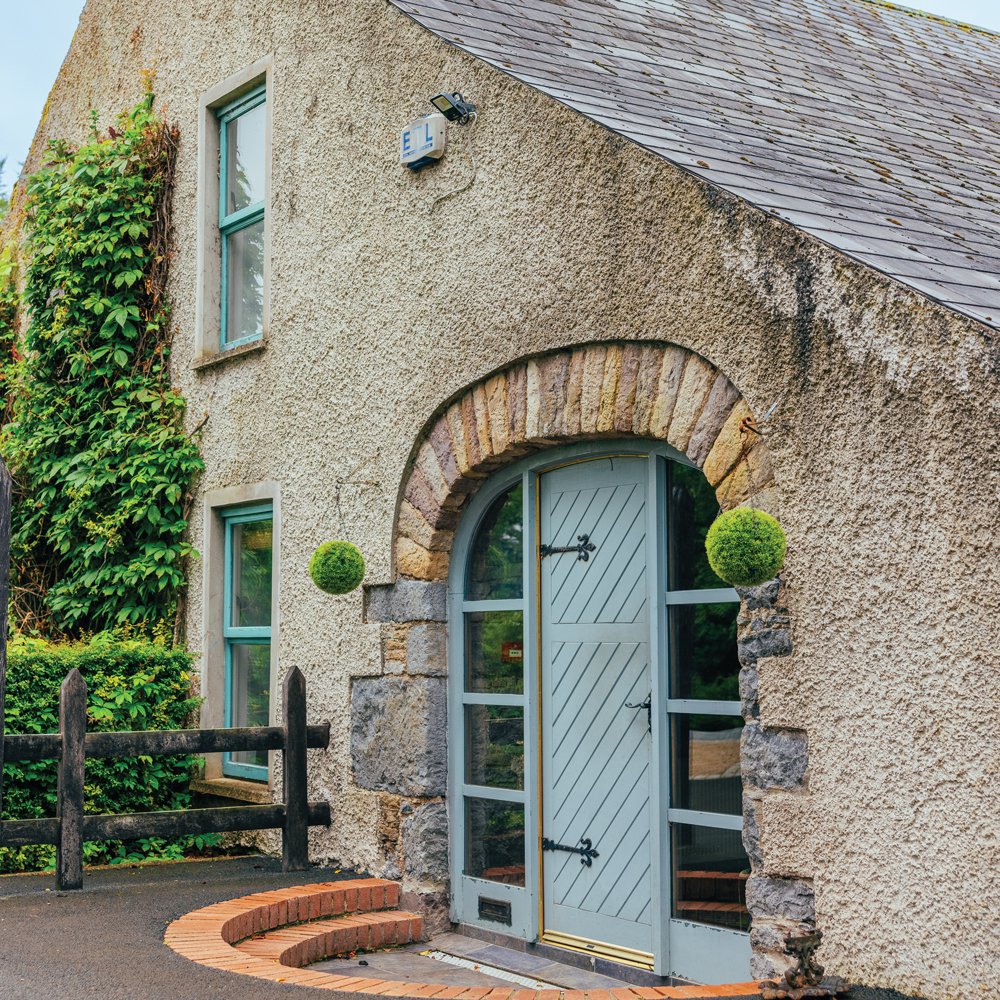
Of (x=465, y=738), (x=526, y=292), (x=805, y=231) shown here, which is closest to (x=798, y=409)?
(x=805, y=231)

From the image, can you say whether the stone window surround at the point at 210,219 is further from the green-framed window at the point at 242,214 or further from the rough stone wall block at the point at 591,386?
the rough stone wall block at the point at 591,386

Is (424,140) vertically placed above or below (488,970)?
above

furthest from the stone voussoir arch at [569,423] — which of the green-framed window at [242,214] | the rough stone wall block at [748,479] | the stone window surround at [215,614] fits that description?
the green-framed window at [242,214]

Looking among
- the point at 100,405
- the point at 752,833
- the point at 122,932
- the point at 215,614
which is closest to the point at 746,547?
the point at 752,833

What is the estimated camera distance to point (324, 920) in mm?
6363

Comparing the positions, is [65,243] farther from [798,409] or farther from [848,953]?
[848,953]

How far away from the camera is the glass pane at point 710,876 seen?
5.31 meters

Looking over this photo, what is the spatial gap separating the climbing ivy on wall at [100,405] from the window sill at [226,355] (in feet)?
1.24

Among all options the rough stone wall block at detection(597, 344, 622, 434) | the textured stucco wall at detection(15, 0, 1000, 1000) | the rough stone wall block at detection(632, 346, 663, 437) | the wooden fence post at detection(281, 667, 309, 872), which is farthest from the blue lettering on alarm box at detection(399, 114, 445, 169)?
the wooden fence post at detection(281, 667, 309, 872)

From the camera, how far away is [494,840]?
6.55 meters

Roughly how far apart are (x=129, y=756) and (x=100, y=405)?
3.35 metres

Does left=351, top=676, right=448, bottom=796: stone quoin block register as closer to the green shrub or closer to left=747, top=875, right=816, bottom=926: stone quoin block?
the green shrub

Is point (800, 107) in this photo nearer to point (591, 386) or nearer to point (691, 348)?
point (591, 386)

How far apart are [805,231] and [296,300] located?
401cm
